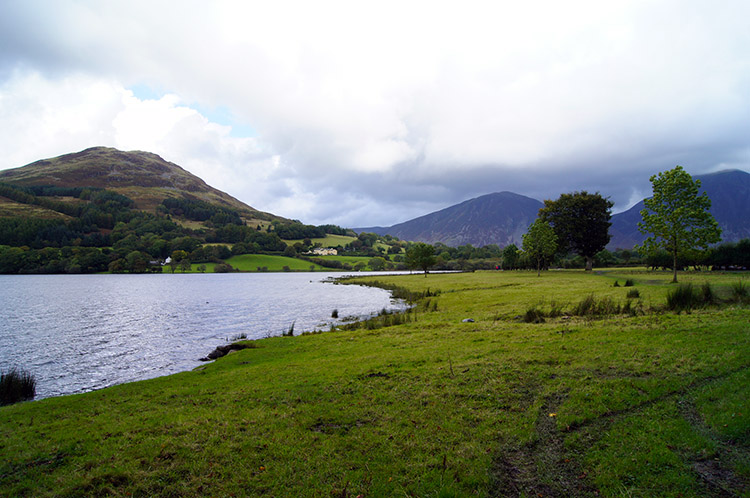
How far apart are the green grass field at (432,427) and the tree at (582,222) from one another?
6031 centimetres

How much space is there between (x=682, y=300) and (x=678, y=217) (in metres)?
23.0

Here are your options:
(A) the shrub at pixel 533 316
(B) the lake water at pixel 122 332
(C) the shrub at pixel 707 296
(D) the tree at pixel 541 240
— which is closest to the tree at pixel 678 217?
(C) the shrub at pixel 707 296

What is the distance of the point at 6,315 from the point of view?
37.7 m

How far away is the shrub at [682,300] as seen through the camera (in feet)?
59.6

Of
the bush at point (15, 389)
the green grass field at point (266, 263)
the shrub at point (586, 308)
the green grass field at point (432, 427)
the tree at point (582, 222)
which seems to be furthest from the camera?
the green grass field at point (266, 263)

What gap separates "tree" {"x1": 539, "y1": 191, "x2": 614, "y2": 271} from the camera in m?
67.2

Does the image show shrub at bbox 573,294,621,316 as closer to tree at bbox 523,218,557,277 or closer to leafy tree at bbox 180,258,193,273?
tree at bbox 523,218,557,277

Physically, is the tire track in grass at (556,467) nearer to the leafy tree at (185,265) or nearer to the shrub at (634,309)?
the shrub at (634,309)

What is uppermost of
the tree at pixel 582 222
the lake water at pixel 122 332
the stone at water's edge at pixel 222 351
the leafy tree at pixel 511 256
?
the tree at pixel 582 222

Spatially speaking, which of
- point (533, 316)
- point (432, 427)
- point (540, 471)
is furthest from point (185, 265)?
point (540, 471)

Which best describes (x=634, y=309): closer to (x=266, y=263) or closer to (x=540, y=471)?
(x=540, y=471)

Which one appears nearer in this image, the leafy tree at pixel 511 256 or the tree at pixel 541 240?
the tree at pixel 541 240

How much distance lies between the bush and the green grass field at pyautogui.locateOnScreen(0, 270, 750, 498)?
3.70 m

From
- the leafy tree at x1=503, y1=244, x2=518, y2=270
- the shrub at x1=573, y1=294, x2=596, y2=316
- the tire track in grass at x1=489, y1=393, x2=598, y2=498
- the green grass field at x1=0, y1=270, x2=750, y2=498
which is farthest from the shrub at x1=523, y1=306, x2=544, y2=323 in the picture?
the leafy tree at x1=503, y1=244, x2=518, y2=270
